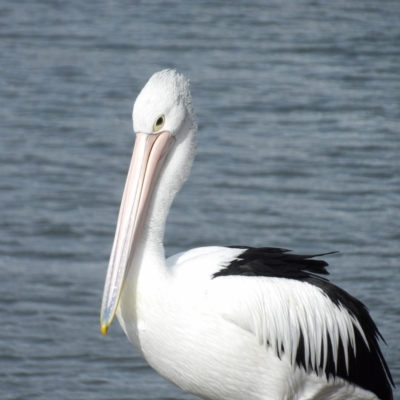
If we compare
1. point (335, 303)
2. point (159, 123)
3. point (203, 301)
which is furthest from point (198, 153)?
point (203, 301)

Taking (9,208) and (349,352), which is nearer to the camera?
(349,352)

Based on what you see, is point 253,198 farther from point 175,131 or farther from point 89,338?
point 175,131

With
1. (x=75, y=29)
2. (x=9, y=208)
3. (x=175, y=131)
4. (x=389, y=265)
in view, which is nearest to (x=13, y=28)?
(x=75, y=29)

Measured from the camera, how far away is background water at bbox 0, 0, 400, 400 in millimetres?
5680

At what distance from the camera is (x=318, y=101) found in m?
9.34

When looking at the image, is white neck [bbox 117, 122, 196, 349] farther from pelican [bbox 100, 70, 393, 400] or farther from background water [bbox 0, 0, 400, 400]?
background water [bbox 0, 0, 400, 400]

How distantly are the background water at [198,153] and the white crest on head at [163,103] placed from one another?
1.75 meters

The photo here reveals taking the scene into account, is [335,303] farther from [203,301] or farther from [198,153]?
[198,153]

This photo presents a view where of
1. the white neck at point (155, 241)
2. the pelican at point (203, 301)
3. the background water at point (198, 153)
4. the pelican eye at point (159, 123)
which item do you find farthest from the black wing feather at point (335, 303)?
the background water at point (198, 153)

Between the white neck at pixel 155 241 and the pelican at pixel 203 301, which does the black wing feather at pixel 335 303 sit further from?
the white neck at pixel 155 241

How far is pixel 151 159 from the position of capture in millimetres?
3926

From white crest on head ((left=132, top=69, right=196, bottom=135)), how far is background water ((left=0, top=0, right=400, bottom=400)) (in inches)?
68.9

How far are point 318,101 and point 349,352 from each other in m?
5.31

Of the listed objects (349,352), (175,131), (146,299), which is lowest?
(349,352)
